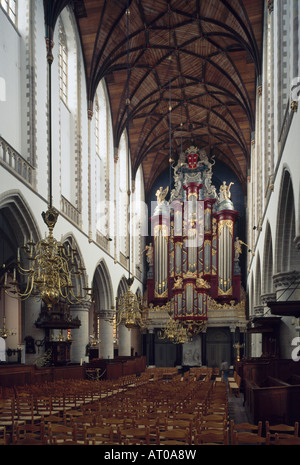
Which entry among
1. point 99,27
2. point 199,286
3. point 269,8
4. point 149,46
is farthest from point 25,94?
point 199,286

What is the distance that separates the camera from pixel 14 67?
717 inches

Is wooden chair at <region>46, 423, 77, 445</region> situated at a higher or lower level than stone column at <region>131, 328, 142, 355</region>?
higher

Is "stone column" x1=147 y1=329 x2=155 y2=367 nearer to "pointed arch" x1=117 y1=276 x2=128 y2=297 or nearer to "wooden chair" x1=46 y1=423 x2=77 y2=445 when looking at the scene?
"pointed arch" x1=117 y1=276 x2=128 y2=297

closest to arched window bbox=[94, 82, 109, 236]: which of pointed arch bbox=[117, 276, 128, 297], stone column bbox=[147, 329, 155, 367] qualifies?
pointed arch bbox=[117, 276, 128, 297]

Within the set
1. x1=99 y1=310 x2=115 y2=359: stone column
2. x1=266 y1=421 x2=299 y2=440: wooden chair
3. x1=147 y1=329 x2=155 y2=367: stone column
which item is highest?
x1=266 y1=421 x2=299 y2=440: wooden chair

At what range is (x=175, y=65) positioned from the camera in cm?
3111

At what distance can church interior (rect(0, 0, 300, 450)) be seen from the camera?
1215cm

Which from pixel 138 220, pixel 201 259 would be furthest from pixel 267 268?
pixel 138 220

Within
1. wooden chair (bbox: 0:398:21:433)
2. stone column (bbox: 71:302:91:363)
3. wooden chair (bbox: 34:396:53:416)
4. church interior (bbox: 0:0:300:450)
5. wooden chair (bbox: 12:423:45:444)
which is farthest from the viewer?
stone column (bbox: 71:302:91:363)

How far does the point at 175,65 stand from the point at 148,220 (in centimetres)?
1515

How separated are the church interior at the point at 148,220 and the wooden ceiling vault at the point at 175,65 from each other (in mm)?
113

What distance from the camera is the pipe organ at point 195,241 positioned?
38.2 meters

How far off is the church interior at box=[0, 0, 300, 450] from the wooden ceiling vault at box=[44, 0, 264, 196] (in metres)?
0.11

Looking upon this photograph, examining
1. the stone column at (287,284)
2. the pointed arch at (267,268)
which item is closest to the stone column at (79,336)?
the pointed arch at (267,268)
